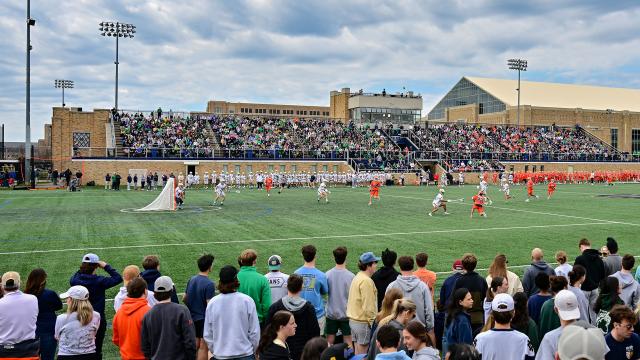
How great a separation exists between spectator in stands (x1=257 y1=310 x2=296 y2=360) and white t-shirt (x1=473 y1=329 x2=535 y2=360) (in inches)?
69.0

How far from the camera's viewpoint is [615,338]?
541cm

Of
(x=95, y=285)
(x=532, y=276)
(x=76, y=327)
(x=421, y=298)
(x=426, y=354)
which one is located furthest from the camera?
(x=532, y=276)

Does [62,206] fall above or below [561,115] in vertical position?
below

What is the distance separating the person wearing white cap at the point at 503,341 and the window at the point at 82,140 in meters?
56.0

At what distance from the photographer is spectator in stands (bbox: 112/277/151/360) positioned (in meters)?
5.98

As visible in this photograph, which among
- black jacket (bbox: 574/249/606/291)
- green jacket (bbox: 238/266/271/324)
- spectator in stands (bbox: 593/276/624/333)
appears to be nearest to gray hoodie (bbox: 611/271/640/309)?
black jacket (bbox: 574/249/606/291)

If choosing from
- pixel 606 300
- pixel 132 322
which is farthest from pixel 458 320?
pixel 132 322

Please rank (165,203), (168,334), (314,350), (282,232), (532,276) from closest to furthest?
(314,350), (168,334), (532,276), (282,232), (165,203)

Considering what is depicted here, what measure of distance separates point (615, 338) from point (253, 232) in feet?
51.2

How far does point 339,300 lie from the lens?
759 centimetres

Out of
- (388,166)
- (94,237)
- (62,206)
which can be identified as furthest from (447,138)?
(94,237)

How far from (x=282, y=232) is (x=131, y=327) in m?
14.2

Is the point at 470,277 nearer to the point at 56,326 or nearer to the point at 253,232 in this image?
the point at 56,326

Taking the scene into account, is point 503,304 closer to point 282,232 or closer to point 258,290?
point 258,290
